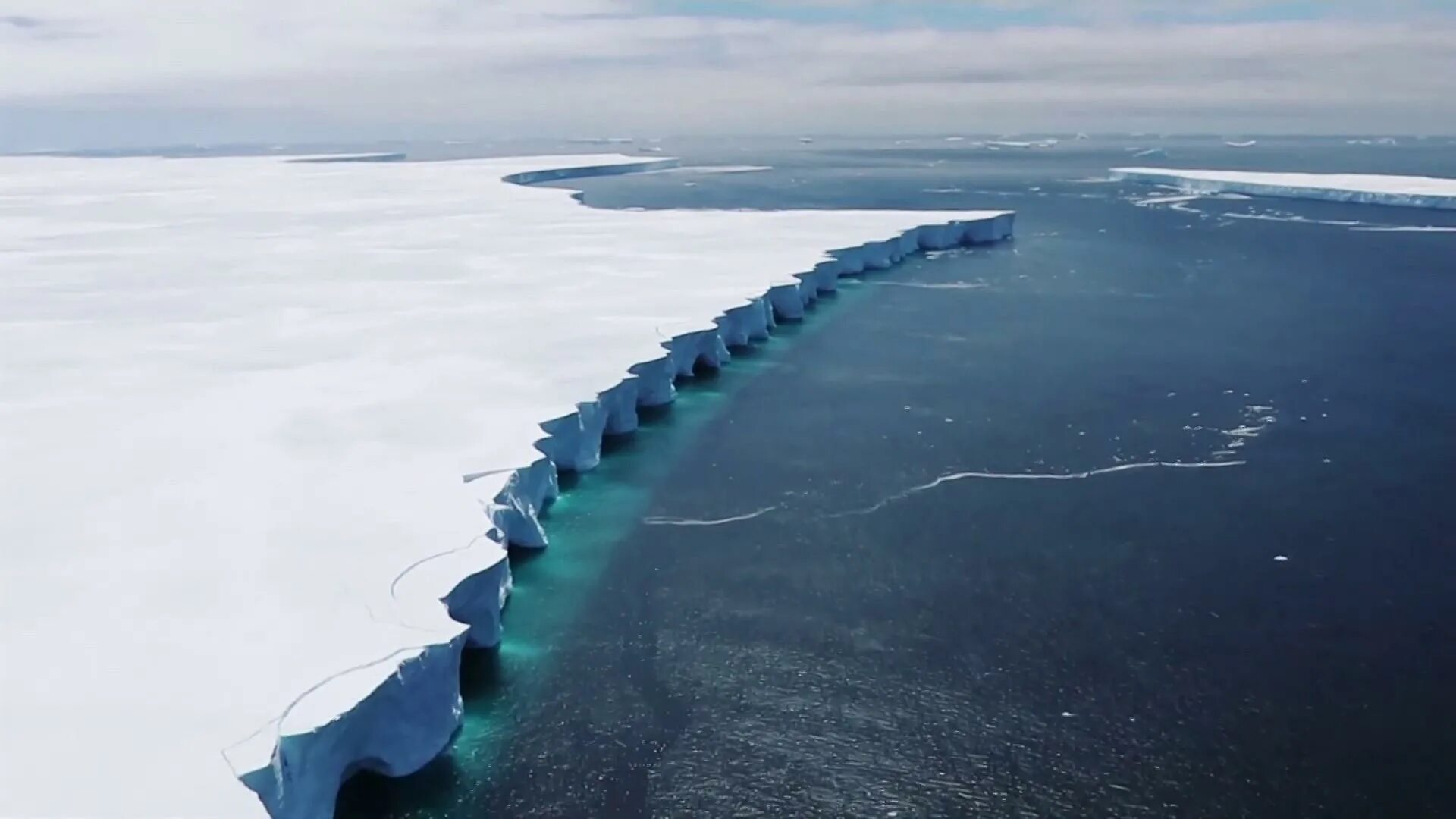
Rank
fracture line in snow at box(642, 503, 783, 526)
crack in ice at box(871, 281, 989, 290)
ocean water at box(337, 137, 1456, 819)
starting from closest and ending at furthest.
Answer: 1. ocean water at box(337, 137, 1456, 819)
2. fracture line in snow at box(642, 503, 783, 526)
3. crack in ice at box(871, 281, 989, 290)

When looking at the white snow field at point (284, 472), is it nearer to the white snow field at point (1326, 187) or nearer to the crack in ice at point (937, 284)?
the crack in ice at point (937, 284)

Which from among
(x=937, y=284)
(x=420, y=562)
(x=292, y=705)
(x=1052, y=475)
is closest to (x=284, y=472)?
(x=420, y=562)

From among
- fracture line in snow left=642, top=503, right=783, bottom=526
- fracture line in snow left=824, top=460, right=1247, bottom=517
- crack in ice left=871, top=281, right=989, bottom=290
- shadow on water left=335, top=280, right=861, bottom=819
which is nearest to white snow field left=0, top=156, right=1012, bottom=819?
shadow on water left=335, top=280, right=861, bottom=819

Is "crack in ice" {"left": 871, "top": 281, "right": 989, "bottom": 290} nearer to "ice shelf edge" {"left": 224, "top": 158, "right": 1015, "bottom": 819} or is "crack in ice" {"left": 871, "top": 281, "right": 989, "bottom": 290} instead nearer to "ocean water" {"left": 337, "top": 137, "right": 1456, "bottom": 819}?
"ocean water" {"left": 337, "top": 137, "right": 1456, "bottom": 819}

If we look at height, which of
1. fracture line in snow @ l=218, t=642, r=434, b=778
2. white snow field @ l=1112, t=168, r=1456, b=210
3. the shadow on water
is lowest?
the shadow on water

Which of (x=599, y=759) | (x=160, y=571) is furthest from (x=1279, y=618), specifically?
(x=160, y=571)

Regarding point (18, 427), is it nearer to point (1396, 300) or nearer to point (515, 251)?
point (515, 251)
